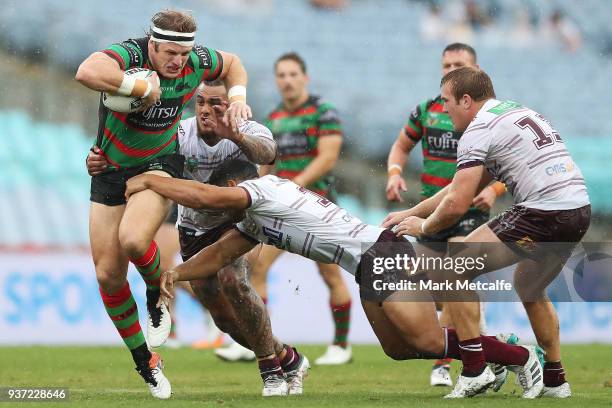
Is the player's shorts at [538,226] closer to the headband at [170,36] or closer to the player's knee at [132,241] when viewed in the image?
the player's knee at [132,241]

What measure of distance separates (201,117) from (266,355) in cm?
164

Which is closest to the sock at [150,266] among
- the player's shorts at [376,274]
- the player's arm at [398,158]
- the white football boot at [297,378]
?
the white football boot at [297,378]

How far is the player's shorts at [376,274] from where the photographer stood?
618cm

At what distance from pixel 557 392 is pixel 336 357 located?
3.35 m

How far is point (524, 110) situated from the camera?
6.29 m

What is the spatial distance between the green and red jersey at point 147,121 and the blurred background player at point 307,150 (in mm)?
2955

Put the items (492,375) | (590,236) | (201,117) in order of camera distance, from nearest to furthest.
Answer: (492,375)
(201,117)
(590,236)

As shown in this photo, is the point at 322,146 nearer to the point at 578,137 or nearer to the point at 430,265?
the point at 430,265

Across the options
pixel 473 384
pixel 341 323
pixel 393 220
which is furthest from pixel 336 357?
pixel 473 384

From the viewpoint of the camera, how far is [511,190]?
250 inches

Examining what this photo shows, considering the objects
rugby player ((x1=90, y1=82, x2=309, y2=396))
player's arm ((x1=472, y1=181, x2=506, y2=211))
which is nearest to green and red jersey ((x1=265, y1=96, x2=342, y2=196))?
player's arm ((x1=472, y1=181, x2=506, y2=211))

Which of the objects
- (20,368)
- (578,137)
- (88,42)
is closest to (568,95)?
(578,137)

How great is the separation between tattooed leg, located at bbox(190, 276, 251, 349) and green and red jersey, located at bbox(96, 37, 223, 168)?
0.88 m

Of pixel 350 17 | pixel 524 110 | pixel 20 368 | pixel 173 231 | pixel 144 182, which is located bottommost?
pixel 20 368
